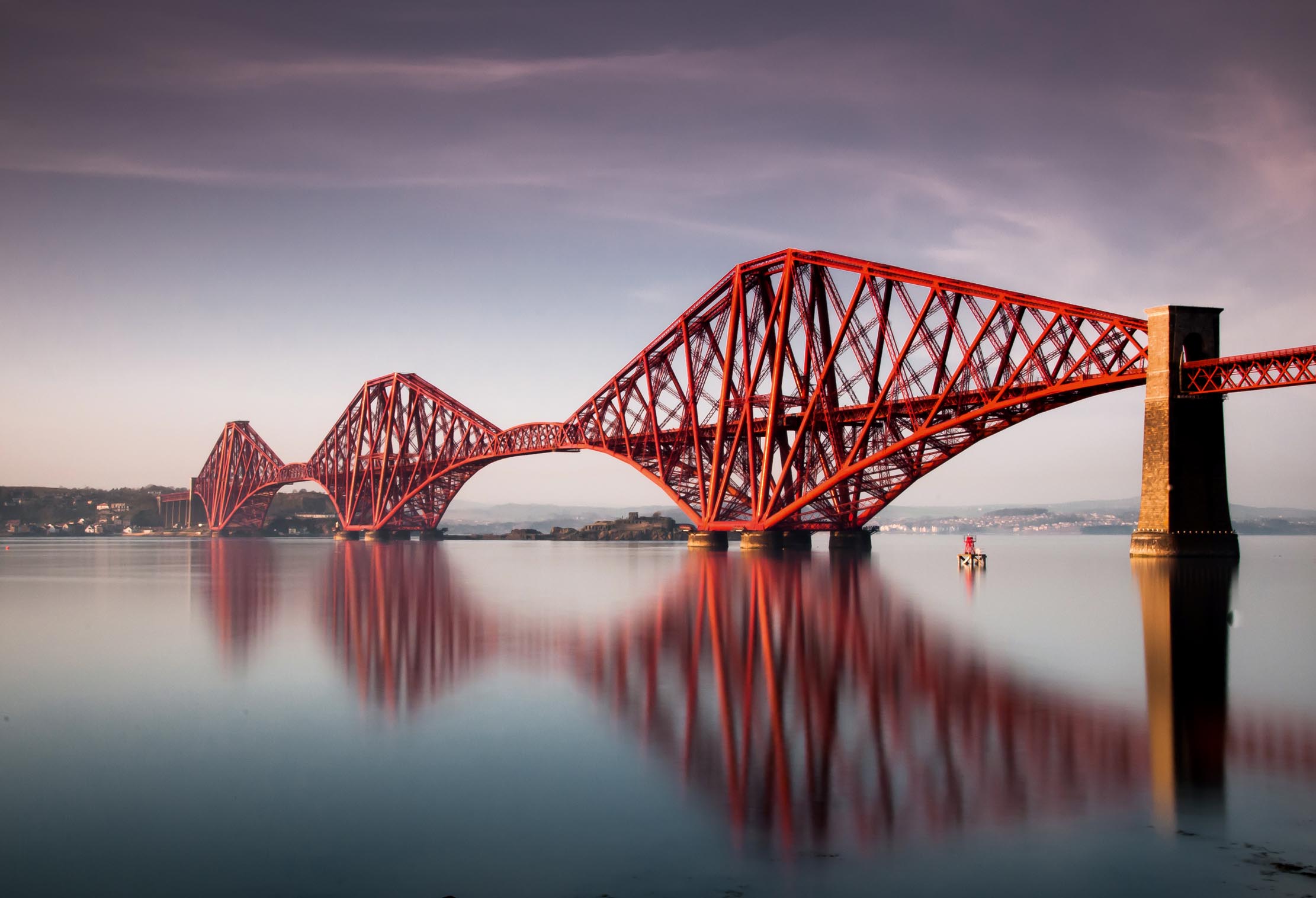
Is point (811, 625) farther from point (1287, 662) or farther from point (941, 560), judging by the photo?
point (941, 560)

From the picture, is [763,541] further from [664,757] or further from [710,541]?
[664,757]

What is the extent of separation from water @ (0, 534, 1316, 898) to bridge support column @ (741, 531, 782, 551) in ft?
141

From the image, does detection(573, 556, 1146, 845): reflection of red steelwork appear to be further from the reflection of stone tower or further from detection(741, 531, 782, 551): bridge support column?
detection(741, 531, 782, 551): bridge support column

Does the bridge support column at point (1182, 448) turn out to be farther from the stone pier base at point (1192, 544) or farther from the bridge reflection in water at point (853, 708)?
the bridge reflection in water at point (853, 708)

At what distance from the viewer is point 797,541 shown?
71.8 metres

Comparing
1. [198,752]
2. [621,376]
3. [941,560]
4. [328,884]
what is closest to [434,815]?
[328,884]

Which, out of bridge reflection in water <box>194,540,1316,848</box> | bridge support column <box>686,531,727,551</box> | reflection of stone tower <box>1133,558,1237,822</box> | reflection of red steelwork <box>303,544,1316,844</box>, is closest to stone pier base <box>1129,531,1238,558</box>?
reflection of stone tower <box>1133,558,1237,822</box>

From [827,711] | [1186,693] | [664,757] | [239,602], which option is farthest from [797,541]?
[664,757]

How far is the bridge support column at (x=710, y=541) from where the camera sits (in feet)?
240

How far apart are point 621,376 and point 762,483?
24.5 meters

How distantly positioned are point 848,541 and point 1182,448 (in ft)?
102

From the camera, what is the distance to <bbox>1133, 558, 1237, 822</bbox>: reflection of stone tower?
29.6ft

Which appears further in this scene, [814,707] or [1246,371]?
[1246,371]

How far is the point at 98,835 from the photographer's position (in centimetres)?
816
